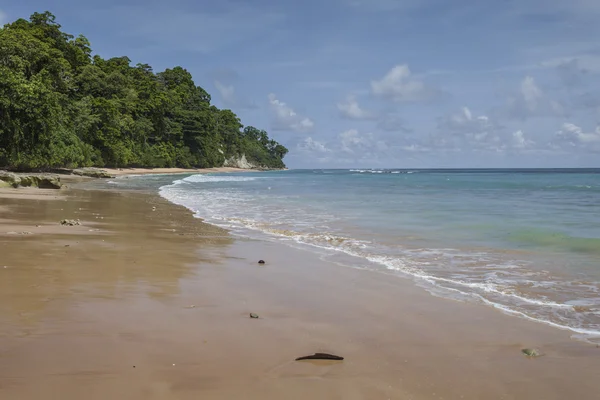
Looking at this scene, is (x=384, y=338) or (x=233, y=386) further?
(x=384, y=338)

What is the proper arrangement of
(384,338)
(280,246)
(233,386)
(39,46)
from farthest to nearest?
(39,46) < (280,246) < (384,338) < (233,386)

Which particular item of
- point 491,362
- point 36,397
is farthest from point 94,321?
point 491,362

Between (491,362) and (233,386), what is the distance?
1.98 meters

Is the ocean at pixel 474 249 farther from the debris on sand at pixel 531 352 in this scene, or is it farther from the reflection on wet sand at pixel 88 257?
the reflection on wet sand at pixel 88 257

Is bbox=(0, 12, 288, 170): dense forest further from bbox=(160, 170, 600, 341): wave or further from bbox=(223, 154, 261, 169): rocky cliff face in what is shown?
bbox=(160, 170, 600, 341): wave

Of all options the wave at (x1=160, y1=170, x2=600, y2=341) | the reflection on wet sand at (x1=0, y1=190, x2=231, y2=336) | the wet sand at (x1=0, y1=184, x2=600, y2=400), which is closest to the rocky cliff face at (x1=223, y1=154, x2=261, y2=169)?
the reflection on wet sand at (x1=0, y1=190, x2=231, y2=336)

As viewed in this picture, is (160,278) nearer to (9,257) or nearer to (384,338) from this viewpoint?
(9,257)

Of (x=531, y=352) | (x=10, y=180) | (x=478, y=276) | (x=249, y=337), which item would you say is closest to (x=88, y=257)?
(x=249, y=337)

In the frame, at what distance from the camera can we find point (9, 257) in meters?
6.91

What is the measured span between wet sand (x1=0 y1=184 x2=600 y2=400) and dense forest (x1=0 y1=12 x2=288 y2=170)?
25160 millimetres

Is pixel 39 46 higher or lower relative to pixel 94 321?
higher

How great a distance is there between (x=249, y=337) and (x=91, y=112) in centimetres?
6118

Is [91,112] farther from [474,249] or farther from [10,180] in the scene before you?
[474,249]

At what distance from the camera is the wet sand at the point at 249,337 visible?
10.4ft
